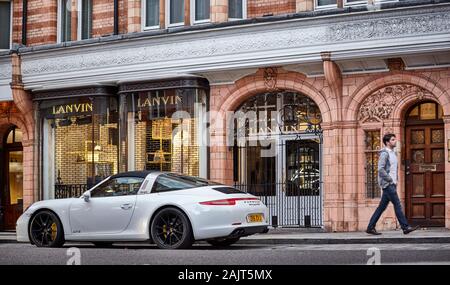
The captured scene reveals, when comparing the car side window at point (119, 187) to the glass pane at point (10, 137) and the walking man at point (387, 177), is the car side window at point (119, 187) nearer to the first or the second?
the walking man at point (387, 177)

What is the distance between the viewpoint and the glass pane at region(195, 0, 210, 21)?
903 inches

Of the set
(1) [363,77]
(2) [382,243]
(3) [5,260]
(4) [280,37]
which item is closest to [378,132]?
(1) [363,77]

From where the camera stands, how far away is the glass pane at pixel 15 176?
26.8 meters

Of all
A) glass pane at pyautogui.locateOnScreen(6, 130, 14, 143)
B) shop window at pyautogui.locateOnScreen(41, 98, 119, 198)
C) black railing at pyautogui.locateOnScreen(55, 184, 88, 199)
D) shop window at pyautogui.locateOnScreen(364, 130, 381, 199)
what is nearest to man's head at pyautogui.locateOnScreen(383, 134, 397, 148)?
shop window at pyautogui.locateOnScreen(364, 130, 381, 199)

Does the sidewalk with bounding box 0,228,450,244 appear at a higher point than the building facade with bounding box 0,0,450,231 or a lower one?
lower

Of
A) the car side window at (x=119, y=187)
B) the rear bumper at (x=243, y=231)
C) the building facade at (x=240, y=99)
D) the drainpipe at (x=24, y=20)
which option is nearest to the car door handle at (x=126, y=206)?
the car side window at (x=119, y=187)

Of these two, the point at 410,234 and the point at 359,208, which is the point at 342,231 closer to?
the point at 359,208

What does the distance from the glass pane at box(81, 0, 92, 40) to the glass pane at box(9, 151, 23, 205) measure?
4.05 metres

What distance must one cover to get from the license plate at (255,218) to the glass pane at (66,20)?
11360mm

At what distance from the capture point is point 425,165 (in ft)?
66.0

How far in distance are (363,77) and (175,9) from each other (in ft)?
17.6

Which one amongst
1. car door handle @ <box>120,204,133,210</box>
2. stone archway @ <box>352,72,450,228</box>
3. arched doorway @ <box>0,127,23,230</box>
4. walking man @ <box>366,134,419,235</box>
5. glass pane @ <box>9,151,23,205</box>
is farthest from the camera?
glass pane @ <box>9,151,23,205</box>

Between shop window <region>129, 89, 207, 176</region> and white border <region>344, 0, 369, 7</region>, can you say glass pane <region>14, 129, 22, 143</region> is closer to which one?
shop window <region>129, 89, 207, 176</region>

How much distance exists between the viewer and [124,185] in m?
16.2
